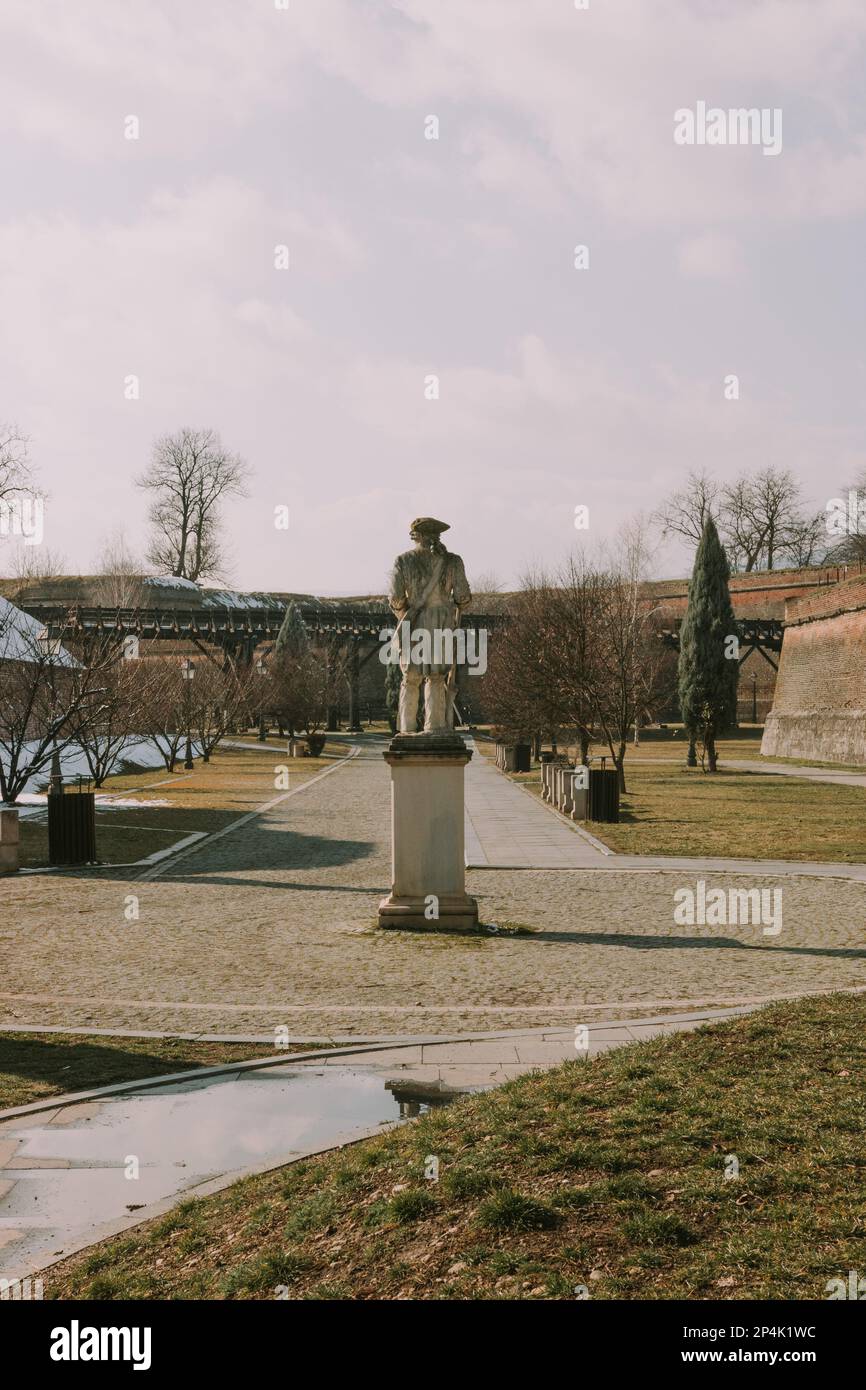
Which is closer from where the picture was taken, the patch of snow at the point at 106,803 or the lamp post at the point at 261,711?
the patch of snow at the point at 106,803

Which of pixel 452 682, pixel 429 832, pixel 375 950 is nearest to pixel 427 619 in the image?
pixel 452 682

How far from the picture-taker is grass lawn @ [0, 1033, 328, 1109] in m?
6.40

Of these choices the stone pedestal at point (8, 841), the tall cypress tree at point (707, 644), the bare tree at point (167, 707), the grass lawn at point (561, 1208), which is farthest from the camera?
the tall cypress tree at point (707, 644)

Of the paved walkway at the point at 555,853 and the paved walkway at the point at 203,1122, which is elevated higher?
the paved walkway at the point at 203,1122

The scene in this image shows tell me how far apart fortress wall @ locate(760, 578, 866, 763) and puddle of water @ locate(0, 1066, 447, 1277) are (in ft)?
115

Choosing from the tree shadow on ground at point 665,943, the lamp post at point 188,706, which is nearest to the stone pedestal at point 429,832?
the tree shadow on ground at point 665,943

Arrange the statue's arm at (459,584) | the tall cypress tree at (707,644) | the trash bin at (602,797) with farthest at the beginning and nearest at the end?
the tall cypress tree at (707,644), the trash bin at (602,797), the statue's arm at (459,584)

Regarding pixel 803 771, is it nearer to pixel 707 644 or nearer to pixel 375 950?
pixel 707 644

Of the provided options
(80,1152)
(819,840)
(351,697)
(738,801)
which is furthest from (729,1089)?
(351,697)

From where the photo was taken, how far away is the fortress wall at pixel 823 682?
40.1 metres

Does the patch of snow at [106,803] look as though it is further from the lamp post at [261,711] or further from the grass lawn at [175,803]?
the lamp post at [261,711]

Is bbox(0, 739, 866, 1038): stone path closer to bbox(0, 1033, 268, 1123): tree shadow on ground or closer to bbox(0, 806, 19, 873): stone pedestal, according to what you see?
bbox(0, 1033, 268, 1123): tree shadow on ground

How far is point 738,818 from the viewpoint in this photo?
71.9ft

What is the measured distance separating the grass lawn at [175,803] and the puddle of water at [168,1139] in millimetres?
10593
